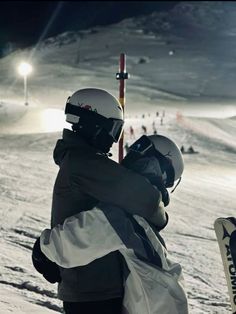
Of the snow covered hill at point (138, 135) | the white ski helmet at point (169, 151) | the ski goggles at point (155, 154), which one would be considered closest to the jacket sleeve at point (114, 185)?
the ski goggles at point (155, 154)

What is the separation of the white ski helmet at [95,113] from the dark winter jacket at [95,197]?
0.36 ft

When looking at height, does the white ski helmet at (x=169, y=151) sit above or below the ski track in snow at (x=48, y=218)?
above

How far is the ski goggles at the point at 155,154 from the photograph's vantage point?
2.51m

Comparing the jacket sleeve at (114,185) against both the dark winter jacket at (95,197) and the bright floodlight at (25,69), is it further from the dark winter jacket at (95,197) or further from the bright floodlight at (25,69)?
the bright floodlight at (25,69)

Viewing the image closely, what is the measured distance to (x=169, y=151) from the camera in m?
2.62

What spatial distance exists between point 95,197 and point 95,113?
36cm

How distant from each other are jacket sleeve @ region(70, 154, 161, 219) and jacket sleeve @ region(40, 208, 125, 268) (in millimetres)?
79

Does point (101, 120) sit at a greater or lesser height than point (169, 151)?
greater

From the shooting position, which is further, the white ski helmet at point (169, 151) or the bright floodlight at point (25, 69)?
the bright floodlight at point (25, 69)

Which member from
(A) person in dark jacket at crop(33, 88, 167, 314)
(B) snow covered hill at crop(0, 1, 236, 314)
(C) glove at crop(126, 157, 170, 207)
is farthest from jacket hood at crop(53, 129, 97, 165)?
(B) snow covered hill at crop(0, 1, 236, 314)

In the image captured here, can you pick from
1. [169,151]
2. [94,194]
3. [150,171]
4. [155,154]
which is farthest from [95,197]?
[169,151]

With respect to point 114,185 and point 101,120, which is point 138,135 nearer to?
point 101,120

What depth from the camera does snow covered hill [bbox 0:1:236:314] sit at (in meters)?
Result: 4.54

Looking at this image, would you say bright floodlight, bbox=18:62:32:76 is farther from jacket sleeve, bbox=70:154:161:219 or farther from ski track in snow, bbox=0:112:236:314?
jacket sleeve, bbox=70:154:161:219
